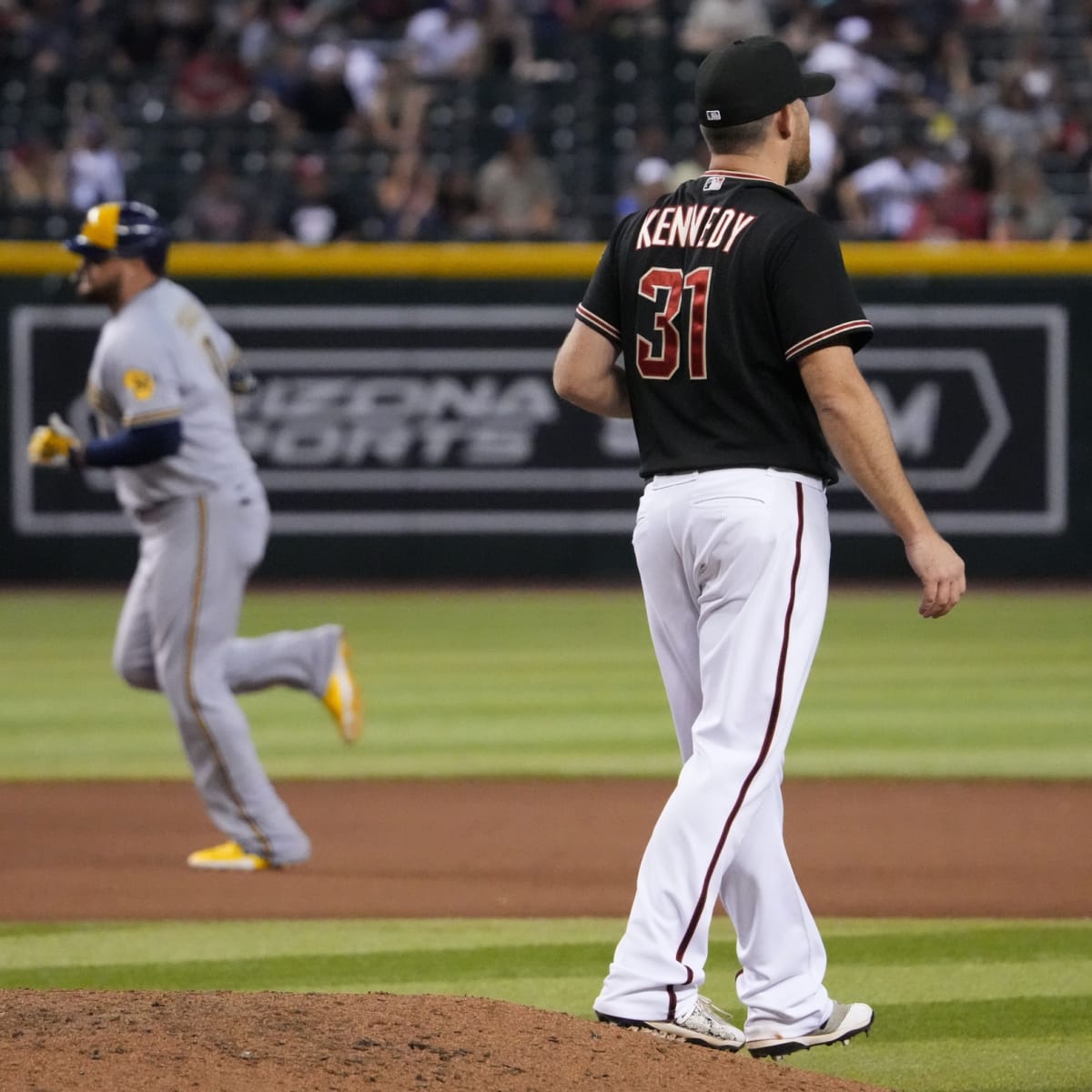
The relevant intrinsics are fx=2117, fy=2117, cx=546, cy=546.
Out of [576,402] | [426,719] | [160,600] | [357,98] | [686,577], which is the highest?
[357,98]

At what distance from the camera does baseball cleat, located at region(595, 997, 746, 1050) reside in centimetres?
403

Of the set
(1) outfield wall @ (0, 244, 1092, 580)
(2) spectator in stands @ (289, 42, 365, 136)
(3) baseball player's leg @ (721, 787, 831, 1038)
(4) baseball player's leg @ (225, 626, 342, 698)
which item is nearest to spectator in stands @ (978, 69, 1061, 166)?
(1) outfield wall @ (0, 244, 1092, 580)

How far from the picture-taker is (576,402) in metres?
4.45

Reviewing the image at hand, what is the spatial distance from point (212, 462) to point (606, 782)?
243 cm

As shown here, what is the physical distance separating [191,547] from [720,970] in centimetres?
221

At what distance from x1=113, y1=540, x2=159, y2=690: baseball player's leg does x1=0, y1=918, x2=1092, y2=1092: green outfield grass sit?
3.63ft

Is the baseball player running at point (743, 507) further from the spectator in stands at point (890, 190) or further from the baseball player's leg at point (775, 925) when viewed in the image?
the spectator in stands at point (890, 190)

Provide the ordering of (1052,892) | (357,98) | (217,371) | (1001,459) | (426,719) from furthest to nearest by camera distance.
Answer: (357,98) < (1001,459) < (426,719) < (217,371) < (1052,892)

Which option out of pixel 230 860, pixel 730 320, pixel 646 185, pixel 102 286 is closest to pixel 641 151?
pixel 646 185

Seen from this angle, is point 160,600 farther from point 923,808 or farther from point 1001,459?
point 1001,459

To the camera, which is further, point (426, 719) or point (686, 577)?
point (426, 719)

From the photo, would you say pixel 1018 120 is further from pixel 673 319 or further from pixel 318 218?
pixel 673 319

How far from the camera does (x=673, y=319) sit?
4141mm

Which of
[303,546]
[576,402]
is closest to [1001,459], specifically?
[303,546]
